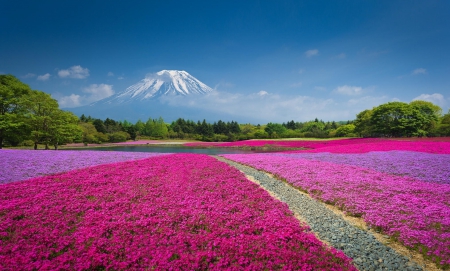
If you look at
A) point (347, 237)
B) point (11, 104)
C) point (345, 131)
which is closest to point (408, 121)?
point (345, 131)

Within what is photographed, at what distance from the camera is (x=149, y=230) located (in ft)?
21.6

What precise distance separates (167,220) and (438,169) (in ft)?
62.0

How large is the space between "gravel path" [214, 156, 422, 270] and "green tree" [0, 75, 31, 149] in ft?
112

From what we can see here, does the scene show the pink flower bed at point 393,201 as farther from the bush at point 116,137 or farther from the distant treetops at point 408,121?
the bush at point 116,137

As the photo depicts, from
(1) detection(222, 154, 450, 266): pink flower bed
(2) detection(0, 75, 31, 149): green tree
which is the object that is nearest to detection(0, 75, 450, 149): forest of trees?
(2) detection(0, 75, 31, 149): green tree

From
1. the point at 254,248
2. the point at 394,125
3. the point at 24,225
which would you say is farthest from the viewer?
the point at 394,125

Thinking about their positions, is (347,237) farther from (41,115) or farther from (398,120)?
(398,120)

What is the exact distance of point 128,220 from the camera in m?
7.21

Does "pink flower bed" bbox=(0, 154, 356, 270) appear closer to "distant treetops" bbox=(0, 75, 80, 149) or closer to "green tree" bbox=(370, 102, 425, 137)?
"distant treetops" bbox=(0, 75, 80, 149)

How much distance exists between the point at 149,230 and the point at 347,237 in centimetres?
674

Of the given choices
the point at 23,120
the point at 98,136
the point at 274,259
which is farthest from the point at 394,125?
the point at 98,136

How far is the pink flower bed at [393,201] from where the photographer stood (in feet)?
21.4

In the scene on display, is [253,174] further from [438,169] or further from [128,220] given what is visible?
[438,169]

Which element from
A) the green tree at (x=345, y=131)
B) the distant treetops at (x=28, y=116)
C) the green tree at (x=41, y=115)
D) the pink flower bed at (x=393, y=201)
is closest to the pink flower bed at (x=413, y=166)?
the pink flower bed at (x=393, y=201)
